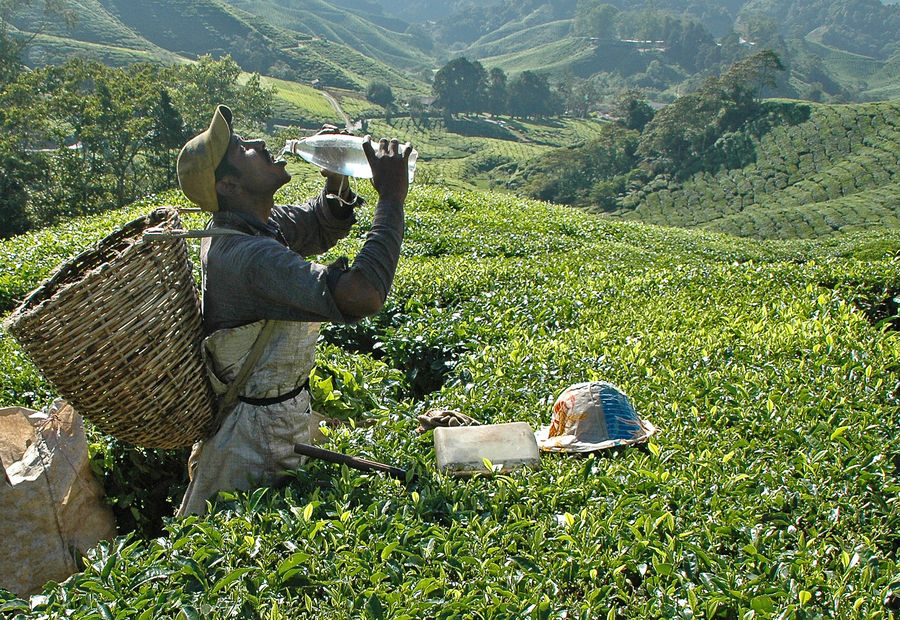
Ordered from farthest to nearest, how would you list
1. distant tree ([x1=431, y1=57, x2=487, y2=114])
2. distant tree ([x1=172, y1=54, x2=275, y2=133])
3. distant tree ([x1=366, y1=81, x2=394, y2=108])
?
1. distant tree ([x1=431, y1=57, x2=487, y2=114])
2. distant tree ([x1=366, y1=81, x2=394, y2=108])
3. distant tree ([x1=172, y1=54, x2=275, y2=133])

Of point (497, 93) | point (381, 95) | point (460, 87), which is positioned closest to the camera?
point (381, 95)

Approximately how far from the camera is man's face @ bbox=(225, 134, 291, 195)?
8.56 ft

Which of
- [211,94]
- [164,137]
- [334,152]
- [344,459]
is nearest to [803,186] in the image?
[211,94]

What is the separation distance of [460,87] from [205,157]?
104586mm

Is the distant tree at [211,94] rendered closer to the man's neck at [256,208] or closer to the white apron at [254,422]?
the man's neck at [256,208]

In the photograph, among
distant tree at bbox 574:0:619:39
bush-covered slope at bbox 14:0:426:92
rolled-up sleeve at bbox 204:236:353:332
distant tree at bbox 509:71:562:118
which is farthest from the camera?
distant tree at bbox 574:0:619:39

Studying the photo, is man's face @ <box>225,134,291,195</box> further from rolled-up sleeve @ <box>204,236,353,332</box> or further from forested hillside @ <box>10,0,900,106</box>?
forested hillside @ <box>10,0,900,106</box>

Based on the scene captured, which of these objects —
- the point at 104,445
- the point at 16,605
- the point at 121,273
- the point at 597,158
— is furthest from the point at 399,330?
the point at 597,158

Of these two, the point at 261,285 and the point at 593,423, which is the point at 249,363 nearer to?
the point at 261,285

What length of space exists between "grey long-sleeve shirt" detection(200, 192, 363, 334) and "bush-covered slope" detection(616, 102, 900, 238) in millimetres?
49909

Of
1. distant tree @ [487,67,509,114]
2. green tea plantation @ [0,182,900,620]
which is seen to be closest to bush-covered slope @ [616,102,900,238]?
distant tree @ [487,67,509,114]

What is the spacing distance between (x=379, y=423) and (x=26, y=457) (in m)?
1.50

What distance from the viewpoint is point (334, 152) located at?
3.12 m

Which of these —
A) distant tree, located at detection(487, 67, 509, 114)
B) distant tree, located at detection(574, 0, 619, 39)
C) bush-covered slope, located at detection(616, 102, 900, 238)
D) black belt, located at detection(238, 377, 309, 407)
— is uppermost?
distant tree, located at detection(574, 0, 619, 39)
